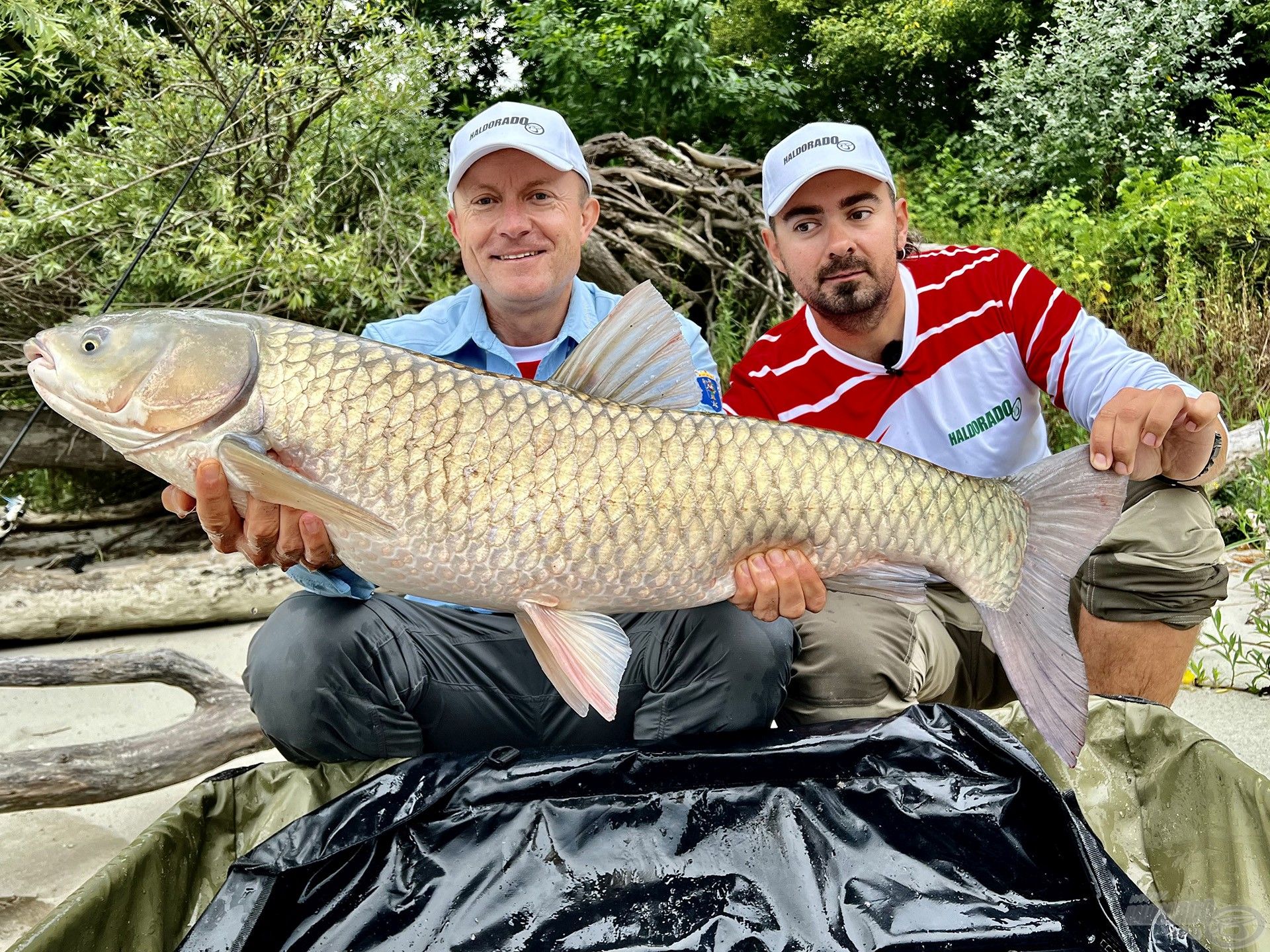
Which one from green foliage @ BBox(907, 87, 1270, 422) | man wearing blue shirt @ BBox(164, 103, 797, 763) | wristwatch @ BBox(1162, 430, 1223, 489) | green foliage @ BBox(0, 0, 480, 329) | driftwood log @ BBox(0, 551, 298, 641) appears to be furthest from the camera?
green foliage @ BBox(907, 87, 1270, 422)

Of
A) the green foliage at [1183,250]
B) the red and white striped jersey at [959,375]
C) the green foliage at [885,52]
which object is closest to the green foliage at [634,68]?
the green foliage at [885,52]

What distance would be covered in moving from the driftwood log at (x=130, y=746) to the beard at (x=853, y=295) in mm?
1521

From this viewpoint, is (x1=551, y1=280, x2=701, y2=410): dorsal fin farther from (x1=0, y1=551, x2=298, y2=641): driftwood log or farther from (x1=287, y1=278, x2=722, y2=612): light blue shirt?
(x1=0, y1=551, x2=298, y2=641): driftwood log

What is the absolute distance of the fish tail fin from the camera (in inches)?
61.2

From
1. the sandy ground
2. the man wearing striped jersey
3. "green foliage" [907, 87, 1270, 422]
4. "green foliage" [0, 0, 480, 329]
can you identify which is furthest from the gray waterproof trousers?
"green foliage" [907, 87, 1270, 422]

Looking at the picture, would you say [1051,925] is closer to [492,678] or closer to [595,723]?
[595,723]

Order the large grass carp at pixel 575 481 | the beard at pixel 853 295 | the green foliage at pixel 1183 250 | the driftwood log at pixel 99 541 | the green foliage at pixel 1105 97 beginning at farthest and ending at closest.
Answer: the green foliage at pixel 1105 97 → the green foliage at pixel 1183 250 → the driftwood log at pixel 99 541 → the beard at pixel 853 295 → the large grass carp at pixel 575 481

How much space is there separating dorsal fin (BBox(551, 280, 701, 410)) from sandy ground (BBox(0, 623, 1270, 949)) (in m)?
1.34

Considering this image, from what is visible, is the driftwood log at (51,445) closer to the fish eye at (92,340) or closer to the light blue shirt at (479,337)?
the light blue shirt at (479,337)

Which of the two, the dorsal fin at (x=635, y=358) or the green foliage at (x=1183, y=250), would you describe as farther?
the green foliage at (x=1183, y=250)

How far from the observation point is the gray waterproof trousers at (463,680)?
1.71 m

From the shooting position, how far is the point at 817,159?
2113 mm

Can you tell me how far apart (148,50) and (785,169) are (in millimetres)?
3351

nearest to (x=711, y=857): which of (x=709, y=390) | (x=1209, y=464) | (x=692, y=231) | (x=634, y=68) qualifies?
(x=709, y=390)
